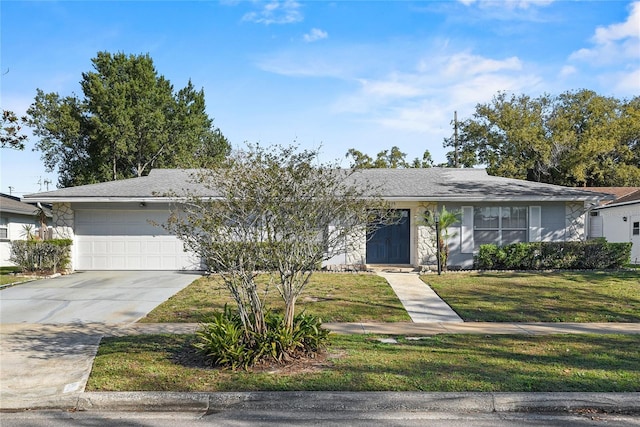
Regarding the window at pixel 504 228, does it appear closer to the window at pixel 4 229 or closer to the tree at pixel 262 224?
the tree at pixel 262 224

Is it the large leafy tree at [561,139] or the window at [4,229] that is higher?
the large leafy tree at [561,139]

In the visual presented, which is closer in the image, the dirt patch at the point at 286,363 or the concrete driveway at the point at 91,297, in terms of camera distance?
the dirt patch at the point at 286,363

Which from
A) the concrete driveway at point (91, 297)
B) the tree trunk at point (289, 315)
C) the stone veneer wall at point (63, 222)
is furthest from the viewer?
the stone veneer wall at point (63, 222)

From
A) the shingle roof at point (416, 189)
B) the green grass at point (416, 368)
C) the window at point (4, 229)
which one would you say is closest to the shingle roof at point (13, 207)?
the window at point (4, 229)

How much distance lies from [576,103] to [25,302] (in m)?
35.8

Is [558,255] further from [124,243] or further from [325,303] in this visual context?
[124,243]

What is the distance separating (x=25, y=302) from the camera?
1074cm

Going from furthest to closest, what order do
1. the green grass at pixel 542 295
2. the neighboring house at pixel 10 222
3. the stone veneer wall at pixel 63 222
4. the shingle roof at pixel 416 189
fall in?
the neighboring house at pixel 10 222 → the stone veneer wall at pixel 63 222 → the shingle roof at pixel 416 189 → the green grass at pixel 542 295

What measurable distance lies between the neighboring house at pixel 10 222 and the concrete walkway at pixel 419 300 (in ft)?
52.6

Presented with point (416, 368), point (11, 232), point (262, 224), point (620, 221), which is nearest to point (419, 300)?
A: point (416, 368)

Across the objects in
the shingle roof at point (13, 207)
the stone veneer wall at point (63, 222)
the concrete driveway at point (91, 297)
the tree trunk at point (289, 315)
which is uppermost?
the shingle roof at point (13, 207)

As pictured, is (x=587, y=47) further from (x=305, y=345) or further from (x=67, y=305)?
(x=67, y=305)

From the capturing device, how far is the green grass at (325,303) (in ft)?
29.9

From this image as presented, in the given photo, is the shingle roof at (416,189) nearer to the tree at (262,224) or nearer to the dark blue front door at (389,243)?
the dark blue front door at (389,243)
